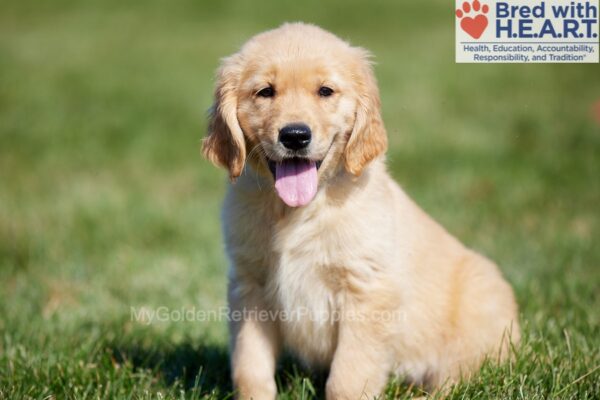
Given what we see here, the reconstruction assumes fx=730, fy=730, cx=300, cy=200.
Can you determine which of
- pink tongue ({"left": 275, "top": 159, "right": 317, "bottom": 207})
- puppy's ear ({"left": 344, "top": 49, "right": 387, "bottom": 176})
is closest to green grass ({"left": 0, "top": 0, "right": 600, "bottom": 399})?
puppy's ear ({"left": 344, "top": 49, "right": 387, "bottom": 176})

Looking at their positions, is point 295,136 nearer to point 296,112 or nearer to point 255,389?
point 296,112

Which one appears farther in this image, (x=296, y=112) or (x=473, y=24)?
(x=473, y=24)

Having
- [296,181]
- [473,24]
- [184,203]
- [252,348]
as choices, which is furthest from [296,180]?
[184,203]

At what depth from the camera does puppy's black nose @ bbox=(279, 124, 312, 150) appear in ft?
9.14

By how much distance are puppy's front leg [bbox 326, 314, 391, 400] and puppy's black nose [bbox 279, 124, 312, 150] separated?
725 millimetres

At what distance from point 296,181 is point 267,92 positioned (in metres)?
0.39

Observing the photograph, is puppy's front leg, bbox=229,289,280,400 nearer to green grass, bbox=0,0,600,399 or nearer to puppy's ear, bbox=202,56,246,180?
green grass, bbox=0,0,600,399

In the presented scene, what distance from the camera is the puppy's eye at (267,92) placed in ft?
9.75

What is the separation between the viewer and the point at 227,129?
3.05m

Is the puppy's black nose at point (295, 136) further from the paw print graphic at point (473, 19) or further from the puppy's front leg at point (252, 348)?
the paw print graphic at point (473, 19)

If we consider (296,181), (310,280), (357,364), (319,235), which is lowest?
(357,364)

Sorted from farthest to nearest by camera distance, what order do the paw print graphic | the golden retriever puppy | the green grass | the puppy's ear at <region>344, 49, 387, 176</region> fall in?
the paw print graphic → the green grass → the puppy's ear at <region>344, 49, 387, 176</region> → the golden retriever puppy

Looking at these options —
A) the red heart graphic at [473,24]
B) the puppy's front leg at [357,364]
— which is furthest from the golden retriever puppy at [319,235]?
the red heart graphic at [473,24]

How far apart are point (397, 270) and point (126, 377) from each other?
1.23m
